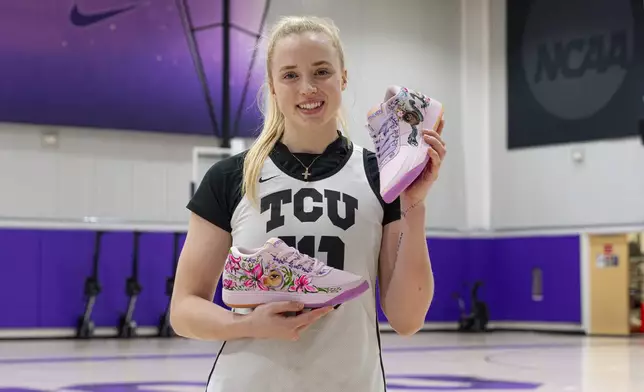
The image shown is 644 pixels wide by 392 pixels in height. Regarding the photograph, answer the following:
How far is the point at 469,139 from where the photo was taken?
1747cm

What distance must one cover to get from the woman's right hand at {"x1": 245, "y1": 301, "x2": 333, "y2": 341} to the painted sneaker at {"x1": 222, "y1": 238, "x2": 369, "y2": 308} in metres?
0.02

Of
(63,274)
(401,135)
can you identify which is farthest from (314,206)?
(63,274)

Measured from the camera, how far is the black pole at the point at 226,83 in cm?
1488

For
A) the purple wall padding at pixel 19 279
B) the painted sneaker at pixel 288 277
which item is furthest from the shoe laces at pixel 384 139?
the purple wall padding at pixel 19 279

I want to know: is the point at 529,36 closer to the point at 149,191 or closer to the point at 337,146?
the point at 149,191

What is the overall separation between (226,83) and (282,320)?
43.9 ft

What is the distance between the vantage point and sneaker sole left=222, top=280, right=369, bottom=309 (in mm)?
1817

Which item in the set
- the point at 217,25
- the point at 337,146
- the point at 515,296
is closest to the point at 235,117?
the point at 217,25

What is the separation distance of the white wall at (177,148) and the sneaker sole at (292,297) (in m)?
10.5

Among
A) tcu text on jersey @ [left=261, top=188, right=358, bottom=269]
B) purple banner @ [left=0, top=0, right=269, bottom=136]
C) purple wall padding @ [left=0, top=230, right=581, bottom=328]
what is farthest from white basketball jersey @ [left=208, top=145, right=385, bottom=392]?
purple banner @ [left=0, top=0, right=269, bottom=136]

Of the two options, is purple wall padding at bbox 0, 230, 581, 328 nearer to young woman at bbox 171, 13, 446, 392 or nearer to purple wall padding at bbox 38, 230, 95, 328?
purple wall padding at bbox 38, 230, 95, 328

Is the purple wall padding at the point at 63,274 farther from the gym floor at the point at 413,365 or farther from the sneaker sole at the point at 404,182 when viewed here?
the sneaker sole at the point at 404,182

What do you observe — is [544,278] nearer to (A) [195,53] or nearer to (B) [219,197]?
(A) [195,53]

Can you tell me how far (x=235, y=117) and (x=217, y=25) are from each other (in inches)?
62.6
